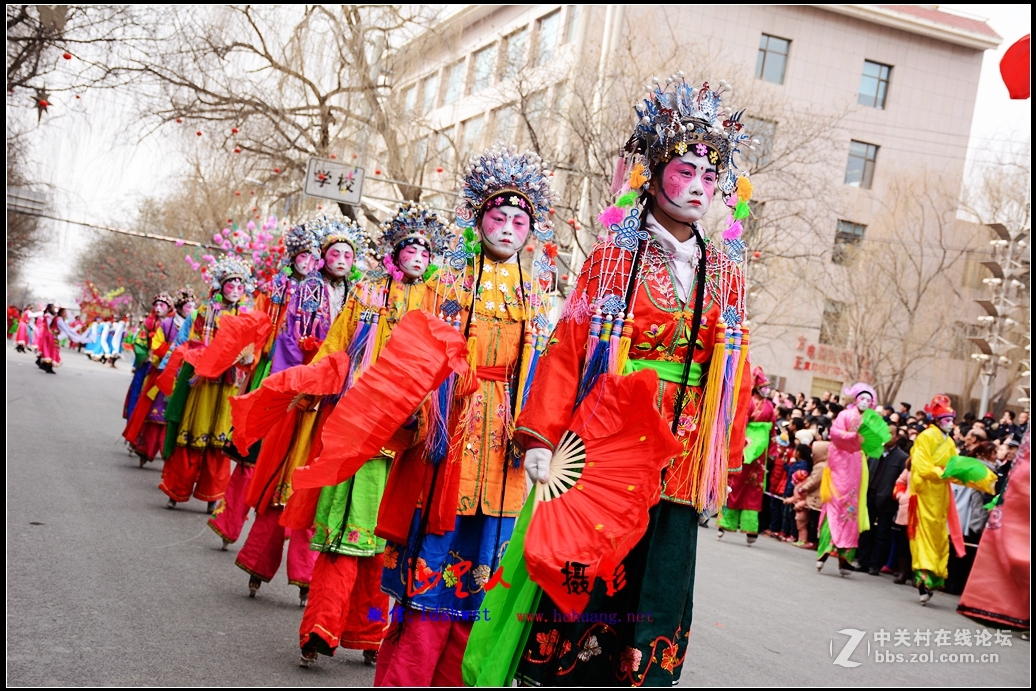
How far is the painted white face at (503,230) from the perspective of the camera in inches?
194

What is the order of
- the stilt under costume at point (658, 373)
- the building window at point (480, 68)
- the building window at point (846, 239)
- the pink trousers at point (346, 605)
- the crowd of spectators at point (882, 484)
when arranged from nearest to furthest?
the stilt under costume at point (658, 373), the pink trousers at point (346, 605), the crowd of spectators at point (882, 484), the building window at point (480, 68), the building window at point (846, 239)

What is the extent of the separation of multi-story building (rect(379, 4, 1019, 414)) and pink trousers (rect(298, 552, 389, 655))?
1740cm

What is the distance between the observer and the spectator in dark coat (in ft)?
42.6

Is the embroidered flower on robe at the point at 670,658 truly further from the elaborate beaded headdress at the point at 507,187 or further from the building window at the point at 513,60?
the building window at the point at 513,60

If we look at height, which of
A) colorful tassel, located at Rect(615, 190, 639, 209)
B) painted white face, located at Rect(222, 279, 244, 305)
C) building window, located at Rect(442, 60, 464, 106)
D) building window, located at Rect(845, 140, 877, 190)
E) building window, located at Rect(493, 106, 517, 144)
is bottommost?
painted white face, located at Rect(222, 279, 244, 305)

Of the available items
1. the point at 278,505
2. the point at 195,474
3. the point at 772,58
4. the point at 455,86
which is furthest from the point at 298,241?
the point at 772,58

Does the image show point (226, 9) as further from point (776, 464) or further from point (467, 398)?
point (467, 398)

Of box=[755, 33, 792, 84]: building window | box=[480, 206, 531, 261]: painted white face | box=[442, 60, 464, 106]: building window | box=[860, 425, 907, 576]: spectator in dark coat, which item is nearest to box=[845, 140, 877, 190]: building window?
box=[755, 33, 792, 84]: building window

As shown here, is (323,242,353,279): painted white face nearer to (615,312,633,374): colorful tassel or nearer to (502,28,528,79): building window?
(615,312,633,374): colorful tassel

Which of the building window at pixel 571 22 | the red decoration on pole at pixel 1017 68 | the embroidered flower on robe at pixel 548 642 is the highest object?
the building window at pixel 571 22

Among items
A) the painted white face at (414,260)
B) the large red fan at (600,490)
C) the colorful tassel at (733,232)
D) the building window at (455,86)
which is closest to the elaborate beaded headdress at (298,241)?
the painted white face at (414,260)

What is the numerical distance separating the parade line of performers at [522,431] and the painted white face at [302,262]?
232cm

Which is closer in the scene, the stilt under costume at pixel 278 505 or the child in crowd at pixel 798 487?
the stilt under costume at pixel 278 505

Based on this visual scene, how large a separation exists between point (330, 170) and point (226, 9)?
4.72 meters
